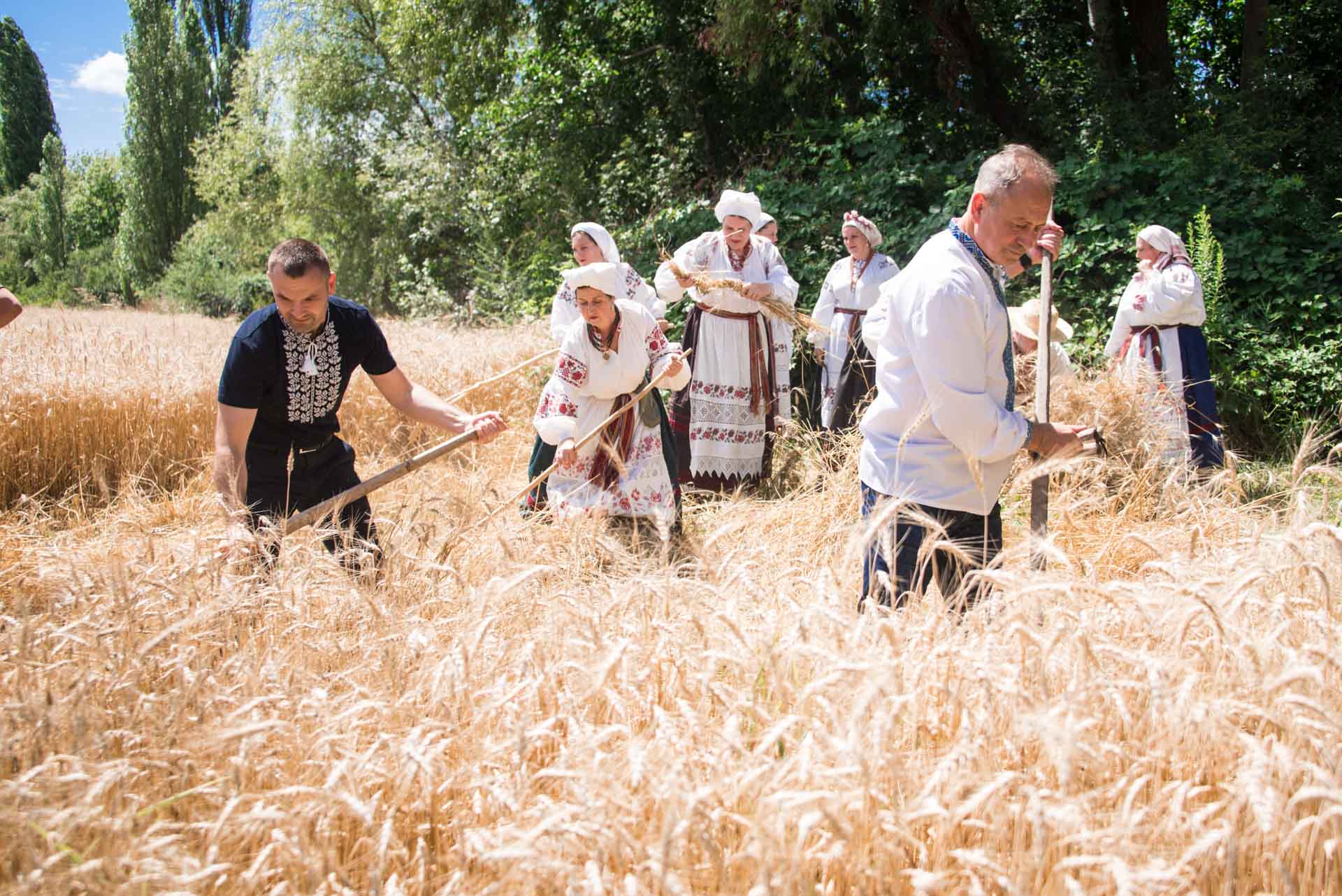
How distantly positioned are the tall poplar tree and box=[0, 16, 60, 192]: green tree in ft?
47.8

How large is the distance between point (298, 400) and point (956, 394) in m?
2.14

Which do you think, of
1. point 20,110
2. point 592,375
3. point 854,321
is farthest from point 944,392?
point 20,110

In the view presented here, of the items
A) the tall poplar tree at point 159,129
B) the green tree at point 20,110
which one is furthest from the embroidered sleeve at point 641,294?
the green tree at point 20,110

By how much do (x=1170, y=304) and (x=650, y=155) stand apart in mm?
7628

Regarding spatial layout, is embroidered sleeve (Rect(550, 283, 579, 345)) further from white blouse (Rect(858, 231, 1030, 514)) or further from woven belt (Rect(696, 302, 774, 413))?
white blouse (Rect(858, 231, 1030, 514))

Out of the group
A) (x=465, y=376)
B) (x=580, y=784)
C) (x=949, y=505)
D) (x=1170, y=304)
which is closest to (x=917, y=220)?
(x=1170, y=304)

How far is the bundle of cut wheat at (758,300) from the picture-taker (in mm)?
5520

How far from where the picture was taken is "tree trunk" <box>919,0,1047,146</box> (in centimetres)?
993

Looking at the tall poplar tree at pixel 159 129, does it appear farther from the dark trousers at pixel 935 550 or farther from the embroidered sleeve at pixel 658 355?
the dark trousers at pixel 935 550

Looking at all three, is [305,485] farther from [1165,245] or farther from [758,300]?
[1165,245]

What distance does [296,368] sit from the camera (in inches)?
121

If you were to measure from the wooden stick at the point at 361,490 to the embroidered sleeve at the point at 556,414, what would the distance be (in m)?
0.76

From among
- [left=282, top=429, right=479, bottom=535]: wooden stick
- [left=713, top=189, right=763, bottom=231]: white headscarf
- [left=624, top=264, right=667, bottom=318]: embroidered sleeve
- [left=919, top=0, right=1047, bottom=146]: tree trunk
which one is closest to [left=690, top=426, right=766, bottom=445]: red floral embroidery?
[left=624, top=264, right=667, bottom=318]: embroidered sleeve

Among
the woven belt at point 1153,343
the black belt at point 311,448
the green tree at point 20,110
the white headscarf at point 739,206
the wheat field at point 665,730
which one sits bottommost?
the wheat field at point 665,730
